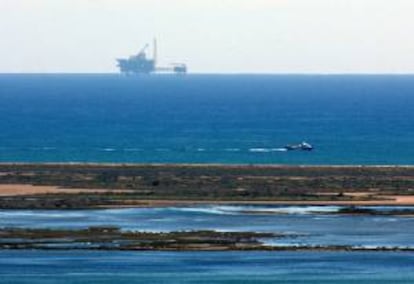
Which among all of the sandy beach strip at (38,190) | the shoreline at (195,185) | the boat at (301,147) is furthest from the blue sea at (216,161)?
the sandy beach strip at (38,190)

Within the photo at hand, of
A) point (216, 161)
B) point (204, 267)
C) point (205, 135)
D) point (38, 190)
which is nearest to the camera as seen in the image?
point (204, 267)

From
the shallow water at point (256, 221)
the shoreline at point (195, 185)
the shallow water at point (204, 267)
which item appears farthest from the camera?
the shoreline at point (195, 185)

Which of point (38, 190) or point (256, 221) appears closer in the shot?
point (256, 221)

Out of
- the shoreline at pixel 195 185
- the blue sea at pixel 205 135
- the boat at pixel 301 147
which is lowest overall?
the blue sea at pixel 205 135

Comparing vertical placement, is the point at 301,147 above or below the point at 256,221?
below

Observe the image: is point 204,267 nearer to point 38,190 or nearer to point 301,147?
point 38,190

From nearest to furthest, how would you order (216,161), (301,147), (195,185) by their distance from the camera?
(195,185) → (216,161) → (301,147)

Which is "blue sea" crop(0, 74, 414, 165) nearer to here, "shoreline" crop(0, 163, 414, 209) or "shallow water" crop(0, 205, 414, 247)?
"shoreline" crop(0, 163, 414, 209)

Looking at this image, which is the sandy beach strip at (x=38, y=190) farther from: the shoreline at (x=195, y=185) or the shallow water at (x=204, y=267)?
the shallow water at (x=204, y=267)

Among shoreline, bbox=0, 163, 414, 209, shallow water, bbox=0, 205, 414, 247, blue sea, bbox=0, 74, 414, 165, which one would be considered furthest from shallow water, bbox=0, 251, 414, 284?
blue sea, bbox=0, 74, 414, 165

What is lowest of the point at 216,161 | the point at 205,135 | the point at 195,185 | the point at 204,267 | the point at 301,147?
the point at 205,135

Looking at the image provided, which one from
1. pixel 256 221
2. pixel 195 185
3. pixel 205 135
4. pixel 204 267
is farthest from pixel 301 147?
pixel 204 267

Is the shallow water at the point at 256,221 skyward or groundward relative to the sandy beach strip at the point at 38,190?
skyward
